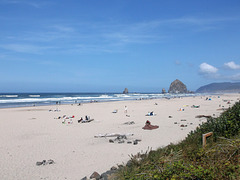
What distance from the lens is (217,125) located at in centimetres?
661

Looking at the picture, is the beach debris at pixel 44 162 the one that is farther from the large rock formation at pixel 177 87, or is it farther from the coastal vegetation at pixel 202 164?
the large rock formation at pixel 177 87

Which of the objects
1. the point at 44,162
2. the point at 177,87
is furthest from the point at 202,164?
the point at 177,87

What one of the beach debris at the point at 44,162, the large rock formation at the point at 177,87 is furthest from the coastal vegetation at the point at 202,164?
the large rock formation at the point at 177,87

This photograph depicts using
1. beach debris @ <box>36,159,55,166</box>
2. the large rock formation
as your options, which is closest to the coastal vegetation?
beach debris @ <box>36,159,55,166</box>

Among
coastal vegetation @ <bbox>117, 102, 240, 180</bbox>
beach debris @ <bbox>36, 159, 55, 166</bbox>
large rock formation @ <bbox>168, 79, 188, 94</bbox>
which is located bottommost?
beach debris @ <bbox>36, 159, 55, 166</bbox>

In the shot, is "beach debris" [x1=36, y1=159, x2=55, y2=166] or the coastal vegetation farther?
"beach debris" [x1=36, y1=159, x2=55, y2=166]

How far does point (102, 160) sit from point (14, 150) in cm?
407

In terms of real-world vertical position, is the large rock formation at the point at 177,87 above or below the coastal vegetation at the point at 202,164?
above

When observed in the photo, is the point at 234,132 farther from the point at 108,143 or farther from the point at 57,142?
the point at 57,142

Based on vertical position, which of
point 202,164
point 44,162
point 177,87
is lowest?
point 44,162

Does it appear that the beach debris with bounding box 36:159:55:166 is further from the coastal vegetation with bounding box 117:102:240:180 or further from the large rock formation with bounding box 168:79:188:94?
the large rock formation with bounding box 168:79:188:94

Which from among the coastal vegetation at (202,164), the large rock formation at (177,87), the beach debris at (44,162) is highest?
the large rock formation at (177,87)

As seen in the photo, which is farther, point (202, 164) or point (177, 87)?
point (177, 87)

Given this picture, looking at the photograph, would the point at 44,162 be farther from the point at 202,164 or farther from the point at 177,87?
the point at 177,87
